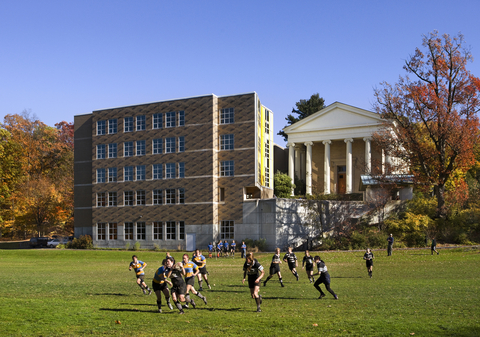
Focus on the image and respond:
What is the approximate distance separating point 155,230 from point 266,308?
43.0 m

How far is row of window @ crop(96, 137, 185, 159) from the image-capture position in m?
57.6

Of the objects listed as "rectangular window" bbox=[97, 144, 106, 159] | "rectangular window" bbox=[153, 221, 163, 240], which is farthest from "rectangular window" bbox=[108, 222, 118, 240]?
"rectangular window" bbox=[97, 144, 106, 159]

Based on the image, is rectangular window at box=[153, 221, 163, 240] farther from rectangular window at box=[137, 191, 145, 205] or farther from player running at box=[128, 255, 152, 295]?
player running at box=[128, 255, 152, 295]

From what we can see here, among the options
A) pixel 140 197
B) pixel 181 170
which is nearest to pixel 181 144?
pixel 181 170

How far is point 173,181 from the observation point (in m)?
57.3

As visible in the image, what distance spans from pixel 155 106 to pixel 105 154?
9431 mm

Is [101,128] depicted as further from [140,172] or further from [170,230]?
[170,230]

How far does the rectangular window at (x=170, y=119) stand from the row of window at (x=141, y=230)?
1151 cm

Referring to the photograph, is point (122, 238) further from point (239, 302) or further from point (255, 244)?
point (239, 302)

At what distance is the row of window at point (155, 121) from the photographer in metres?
56.0

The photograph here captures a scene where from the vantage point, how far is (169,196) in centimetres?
5750

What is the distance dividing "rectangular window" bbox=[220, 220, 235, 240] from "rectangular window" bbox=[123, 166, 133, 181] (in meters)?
13.7

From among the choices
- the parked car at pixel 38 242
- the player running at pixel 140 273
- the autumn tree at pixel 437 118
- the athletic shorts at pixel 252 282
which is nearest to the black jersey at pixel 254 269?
the athletic shorts at pixel 252 282

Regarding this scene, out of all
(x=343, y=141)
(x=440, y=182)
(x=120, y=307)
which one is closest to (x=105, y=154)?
(x=343, y=141)
